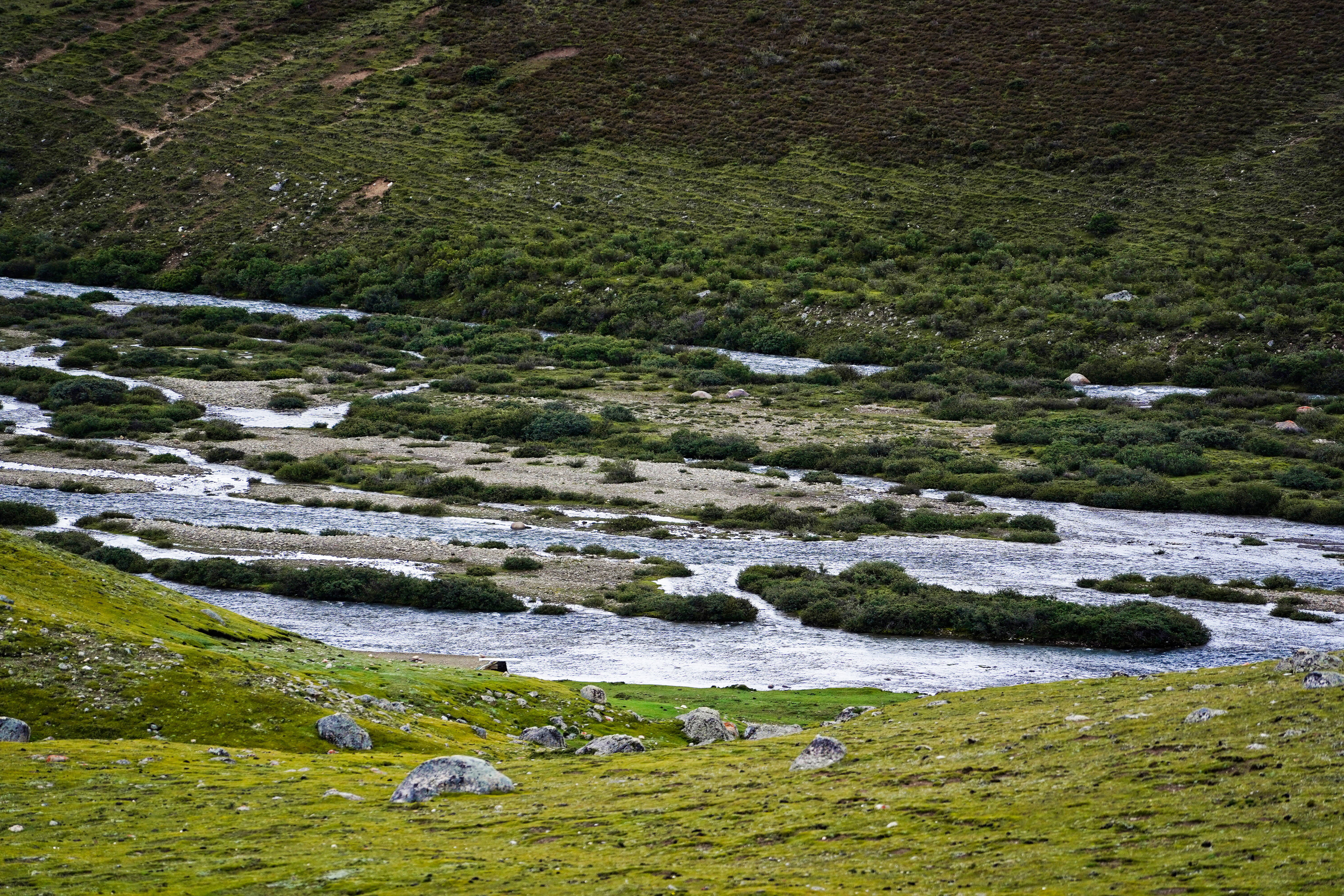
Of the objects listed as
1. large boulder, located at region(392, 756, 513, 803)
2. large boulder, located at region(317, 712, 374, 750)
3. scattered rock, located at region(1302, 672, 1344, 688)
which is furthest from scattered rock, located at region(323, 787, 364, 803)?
scattered rock, located at region(1302, 672, 1344, 688)

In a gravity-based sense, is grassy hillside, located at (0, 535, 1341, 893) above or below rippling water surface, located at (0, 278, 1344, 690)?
above

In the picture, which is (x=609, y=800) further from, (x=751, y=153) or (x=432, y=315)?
(x=751, y=153)

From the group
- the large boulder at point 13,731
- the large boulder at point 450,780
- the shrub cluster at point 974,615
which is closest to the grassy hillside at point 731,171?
the shrub cluster at point 974,615

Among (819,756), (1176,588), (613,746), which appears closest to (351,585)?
(613,746)

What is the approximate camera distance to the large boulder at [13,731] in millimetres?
19562

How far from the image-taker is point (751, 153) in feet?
374

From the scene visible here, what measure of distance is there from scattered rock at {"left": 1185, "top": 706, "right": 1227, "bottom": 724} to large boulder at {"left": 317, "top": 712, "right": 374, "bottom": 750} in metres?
14.0

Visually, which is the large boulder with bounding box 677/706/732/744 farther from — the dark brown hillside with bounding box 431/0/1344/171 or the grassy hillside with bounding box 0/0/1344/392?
the dark brown hillside with bounding box 431/0/1344/171

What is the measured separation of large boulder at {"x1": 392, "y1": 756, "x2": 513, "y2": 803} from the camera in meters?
18.1

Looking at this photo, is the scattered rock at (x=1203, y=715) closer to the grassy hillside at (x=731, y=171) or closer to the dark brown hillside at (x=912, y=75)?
the grassy hillside at (x=731, y=171)

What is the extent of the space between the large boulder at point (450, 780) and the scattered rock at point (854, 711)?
7807 mm

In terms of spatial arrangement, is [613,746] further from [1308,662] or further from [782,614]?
[782,614]

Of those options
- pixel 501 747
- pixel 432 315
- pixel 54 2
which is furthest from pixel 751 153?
pixel 501 747

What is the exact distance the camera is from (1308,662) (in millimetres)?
19938
